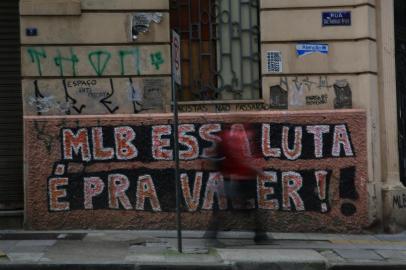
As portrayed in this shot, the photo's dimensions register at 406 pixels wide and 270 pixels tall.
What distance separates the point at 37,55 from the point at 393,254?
675 centimetres

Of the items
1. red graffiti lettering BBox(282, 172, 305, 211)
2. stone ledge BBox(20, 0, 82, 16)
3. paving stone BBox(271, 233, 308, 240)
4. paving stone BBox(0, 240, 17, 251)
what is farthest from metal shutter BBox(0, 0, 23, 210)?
red graffiti lettering BBox(282, 172, 305, 211)

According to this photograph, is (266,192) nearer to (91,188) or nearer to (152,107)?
(152,107)

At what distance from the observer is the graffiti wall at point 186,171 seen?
35.6ft

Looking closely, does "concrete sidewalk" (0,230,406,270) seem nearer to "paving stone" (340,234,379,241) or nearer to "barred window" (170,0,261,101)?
"paving stone" (340,234,379,241)

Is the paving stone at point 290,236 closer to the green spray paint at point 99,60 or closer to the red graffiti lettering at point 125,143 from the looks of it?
the red graffiti lettering at point 125,143

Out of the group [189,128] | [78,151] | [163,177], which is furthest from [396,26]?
[78,151]

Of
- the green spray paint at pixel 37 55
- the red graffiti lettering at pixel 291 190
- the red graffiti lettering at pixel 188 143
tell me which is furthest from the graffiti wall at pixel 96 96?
the red graffiti lettering at pixel 291 190

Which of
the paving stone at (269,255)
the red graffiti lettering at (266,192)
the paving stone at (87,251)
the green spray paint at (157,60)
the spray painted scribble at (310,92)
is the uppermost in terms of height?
the green spray paint at (157,60)

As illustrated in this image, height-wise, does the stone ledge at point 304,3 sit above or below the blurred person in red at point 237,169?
above

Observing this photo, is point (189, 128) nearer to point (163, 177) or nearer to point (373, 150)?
point (163, 177)

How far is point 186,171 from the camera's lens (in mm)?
11031

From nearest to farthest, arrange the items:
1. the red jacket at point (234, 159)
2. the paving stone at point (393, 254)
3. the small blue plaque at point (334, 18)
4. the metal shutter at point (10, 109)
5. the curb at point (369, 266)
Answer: the curb at point (369, 266), the paving stone at point (393, 254), the red jacket at point (234, 159), the small blue plaque at point (334, 18), the metal shutter at point (10, 109)

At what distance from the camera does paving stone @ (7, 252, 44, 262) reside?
8211 millimetres

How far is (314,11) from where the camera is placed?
11242 millimetres
